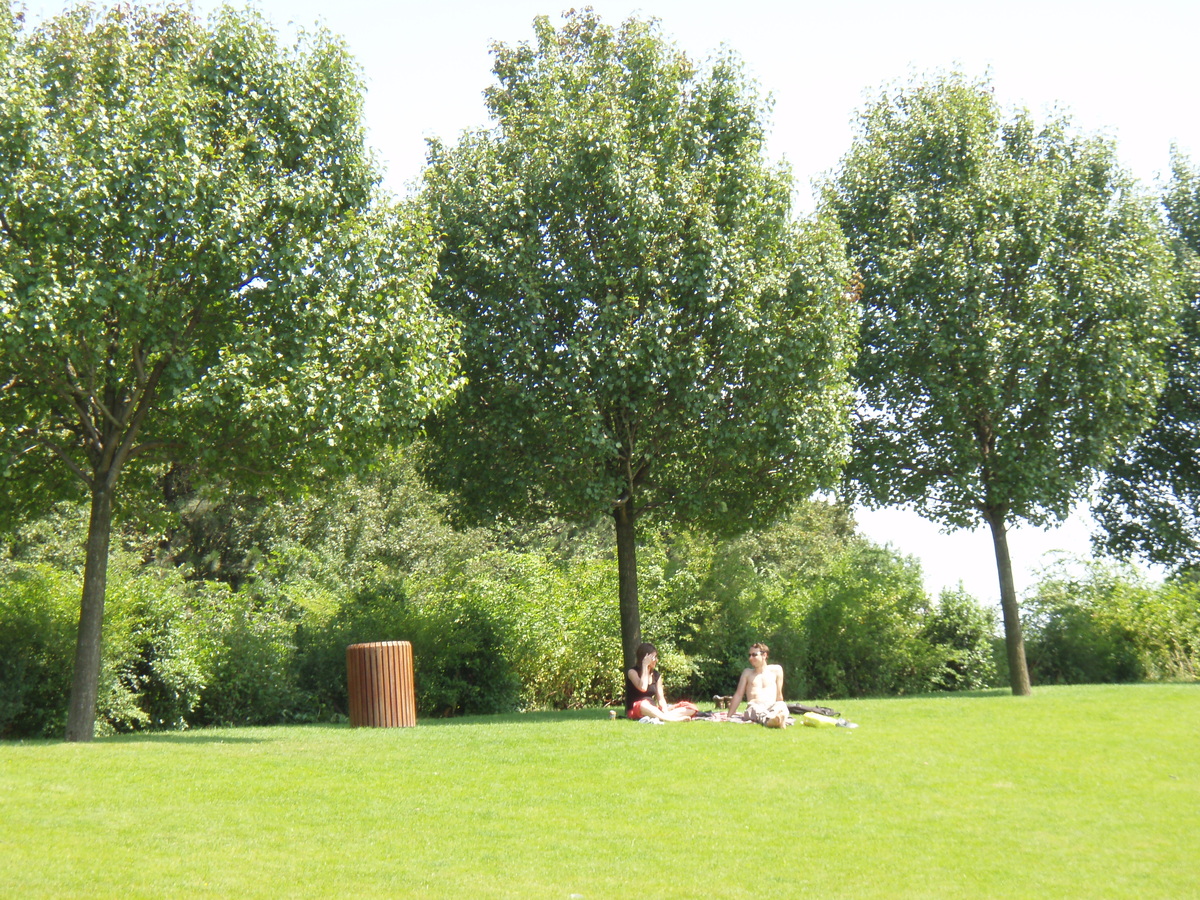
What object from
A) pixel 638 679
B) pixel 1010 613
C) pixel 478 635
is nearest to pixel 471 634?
pixel 478 635

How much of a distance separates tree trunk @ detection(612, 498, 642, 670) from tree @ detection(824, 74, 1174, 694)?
591cm

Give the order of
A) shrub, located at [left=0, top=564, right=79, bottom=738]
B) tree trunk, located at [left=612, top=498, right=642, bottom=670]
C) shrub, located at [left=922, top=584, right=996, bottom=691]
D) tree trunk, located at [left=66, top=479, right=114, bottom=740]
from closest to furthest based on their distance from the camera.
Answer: tree trunk, located at [left=66, top=479, right=114, bottom=740]
shrub, located at [left=0, top=564, right=79, bottom=738]
tree trunk, located at [left=612, top=498, right=642, bottom=670]
shrub, located at [left=922, top=584, right=996, bottom=691]

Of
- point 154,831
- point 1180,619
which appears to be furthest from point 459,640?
point 1180,619

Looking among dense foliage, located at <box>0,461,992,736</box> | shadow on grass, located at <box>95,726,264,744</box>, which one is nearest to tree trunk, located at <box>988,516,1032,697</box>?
dense foliage, located at <box>0,461,992,736</box>

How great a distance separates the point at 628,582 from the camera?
19.5 meters

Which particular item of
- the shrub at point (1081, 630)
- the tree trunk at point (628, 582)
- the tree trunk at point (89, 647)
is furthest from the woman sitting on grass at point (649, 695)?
the shrub at point (1081, 630)

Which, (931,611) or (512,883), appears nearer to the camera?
(512,883)

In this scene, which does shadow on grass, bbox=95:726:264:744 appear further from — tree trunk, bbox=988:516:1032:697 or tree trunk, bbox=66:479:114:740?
tree trunk, bbox=988:516:1032:697

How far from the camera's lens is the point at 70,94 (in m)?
14.7

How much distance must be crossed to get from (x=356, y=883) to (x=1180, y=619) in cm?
Result: 2470

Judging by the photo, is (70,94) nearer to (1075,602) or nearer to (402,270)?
(402,270)

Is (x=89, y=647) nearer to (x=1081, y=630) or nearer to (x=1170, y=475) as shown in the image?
(x=1081, y=630)

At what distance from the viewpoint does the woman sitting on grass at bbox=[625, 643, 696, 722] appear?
1611cm

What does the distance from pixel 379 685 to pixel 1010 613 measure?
12.9 meters
